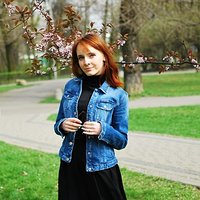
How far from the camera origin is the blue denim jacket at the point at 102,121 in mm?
2979

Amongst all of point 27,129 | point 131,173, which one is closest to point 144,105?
point 27,129

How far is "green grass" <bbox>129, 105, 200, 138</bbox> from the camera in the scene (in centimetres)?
1008

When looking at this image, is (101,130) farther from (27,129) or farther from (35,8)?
(27,129)

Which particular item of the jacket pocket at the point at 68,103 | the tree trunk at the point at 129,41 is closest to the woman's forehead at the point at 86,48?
the jacket pocket at the point at 68,103

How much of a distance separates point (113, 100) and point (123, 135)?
253mm

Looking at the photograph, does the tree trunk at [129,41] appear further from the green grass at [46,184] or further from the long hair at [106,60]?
the long hair at [106,60]

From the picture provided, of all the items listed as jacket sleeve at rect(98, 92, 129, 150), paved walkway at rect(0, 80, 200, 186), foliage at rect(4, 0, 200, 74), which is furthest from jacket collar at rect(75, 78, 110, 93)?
paved walkway at rect(0, 80, 200, 186)

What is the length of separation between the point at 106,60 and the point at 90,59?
0.13m

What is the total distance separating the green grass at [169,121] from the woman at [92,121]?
6453mm

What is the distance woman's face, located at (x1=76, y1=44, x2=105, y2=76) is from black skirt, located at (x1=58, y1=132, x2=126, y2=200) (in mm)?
449

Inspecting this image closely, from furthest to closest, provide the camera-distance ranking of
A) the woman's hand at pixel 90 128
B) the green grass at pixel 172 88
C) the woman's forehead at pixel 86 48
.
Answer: the green grass at pixel 172 88 → the woman's forehead at pixel 86 48 → the woman's hand at pixel 90 128

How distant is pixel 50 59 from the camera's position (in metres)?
4.18

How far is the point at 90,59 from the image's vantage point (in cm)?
298

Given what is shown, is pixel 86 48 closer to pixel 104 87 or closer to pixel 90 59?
pixel 90 59
